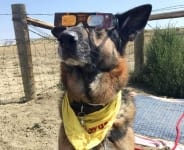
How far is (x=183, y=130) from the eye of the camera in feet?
17.9

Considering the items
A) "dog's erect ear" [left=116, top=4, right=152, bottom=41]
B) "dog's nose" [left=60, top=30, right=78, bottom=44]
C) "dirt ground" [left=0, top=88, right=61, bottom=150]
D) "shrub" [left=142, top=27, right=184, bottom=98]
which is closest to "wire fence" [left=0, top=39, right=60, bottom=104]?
"dirt ground" [left=0, top=88, right=61, bottom=150]

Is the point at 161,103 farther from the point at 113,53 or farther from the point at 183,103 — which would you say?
the point at 113,53

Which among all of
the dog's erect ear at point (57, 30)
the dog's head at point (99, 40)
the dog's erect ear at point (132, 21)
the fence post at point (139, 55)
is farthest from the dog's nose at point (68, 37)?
the fence post at point (139, 55)

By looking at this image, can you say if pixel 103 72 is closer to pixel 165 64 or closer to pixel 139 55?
A: pixel 165 64

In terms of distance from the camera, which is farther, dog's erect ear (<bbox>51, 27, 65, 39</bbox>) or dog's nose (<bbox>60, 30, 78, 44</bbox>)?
dog's erect ear (<bbox>51, 27, 65, 39</bbox>)

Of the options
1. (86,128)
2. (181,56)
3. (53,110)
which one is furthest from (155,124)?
(181,56)

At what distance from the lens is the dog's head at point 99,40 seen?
3.22 m

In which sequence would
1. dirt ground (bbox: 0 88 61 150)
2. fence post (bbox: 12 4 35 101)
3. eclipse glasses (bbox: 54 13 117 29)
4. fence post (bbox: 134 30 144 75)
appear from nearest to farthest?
eclipse glasses (bbox: 54 13 117 29)
dirt ground (bbox: 0 88 61 150)
fence post (bbox: 12 4 35 101)
fence post (bbox: 134 30 144 75)

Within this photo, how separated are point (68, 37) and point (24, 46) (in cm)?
381

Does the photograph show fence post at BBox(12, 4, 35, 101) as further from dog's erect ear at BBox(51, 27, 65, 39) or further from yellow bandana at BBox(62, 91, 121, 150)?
yellow bandana at BBox(62, 91, 121, 150)

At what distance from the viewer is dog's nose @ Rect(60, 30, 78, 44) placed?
3.10 metres

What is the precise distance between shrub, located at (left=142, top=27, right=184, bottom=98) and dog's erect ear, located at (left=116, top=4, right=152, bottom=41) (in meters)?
4.28

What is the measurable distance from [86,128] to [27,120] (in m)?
2.47

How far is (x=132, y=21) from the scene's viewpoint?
12.2 feet
